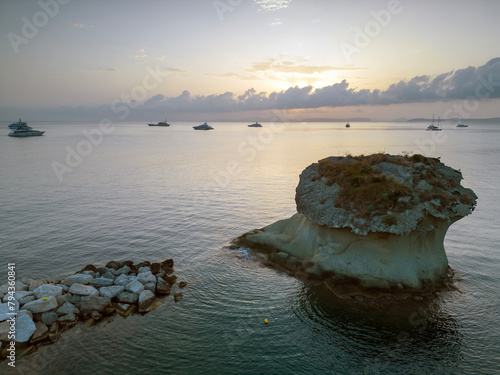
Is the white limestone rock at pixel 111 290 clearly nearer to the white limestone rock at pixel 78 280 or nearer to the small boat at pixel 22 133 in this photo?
the white limestone rock at pixel 78 280

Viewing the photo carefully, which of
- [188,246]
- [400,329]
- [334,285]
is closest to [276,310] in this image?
[334,285]

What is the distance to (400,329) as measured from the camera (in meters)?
19.7

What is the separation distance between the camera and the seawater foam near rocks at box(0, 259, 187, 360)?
18.6 meters

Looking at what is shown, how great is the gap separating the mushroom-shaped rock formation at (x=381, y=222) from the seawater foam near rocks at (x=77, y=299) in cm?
1141

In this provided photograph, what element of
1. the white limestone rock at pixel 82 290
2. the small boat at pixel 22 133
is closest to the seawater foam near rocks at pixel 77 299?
the white limestone rock at pixel 82 290

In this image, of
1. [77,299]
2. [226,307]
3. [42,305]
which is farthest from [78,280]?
[226,307]

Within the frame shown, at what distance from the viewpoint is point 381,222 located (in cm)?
2414

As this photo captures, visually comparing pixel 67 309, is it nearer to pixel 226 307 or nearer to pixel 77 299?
pixel 77 299

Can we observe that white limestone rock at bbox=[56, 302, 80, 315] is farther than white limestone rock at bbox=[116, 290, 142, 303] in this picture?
No

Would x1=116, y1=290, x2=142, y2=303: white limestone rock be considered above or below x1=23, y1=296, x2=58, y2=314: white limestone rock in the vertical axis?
below

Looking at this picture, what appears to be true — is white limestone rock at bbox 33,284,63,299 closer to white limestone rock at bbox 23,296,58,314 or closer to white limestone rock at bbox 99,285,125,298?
white limestone rock at bbox 23,296,58,314

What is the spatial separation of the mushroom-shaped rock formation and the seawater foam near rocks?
1141 centimetres

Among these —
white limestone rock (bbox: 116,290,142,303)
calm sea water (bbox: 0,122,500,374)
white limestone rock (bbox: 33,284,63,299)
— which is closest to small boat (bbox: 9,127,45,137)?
calm sea water (bbox: 0,122,500,374)

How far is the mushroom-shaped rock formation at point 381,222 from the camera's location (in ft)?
79.8
